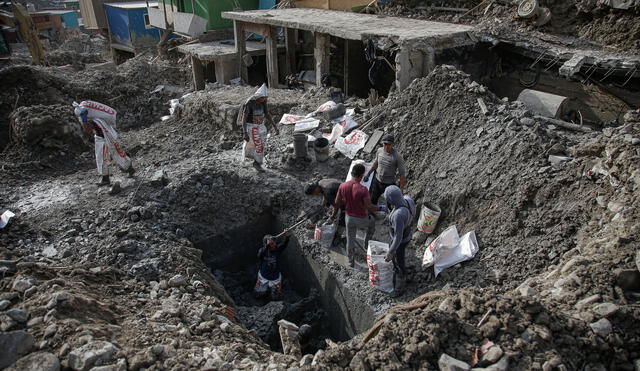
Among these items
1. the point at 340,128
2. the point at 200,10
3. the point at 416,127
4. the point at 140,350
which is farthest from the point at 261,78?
the point at 140,350

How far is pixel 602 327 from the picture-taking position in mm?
3344

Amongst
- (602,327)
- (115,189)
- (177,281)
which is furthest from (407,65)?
(602,327)

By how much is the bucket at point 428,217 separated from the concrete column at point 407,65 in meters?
3.89

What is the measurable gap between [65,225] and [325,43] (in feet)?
27.1

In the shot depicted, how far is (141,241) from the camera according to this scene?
18.1ft

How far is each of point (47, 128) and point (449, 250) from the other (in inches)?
→ 346

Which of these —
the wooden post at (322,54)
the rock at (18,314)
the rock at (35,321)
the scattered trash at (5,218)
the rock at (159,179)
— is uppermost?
the wooden post at (322,54)

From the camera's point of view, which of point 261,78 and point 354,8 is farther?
point 261,78

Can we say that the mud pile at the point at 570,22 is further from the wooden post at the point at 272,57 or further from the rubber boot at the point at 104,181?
the rubber boot at the point at 104,181

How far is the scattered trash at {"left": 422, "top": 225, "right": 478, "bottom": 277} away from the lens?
536cm

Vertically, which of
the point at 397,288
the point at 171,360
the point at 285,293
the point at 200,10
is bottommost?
the point at 285,293

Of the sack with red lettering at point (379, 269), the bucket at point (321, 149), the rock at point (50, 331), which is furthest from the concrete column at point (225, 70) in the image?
the rock at point (50, 331)

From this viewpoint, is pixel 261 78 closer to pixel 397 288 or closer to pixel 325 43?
pixel 325 43

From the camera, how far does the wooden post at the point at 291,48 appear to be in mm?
14641
